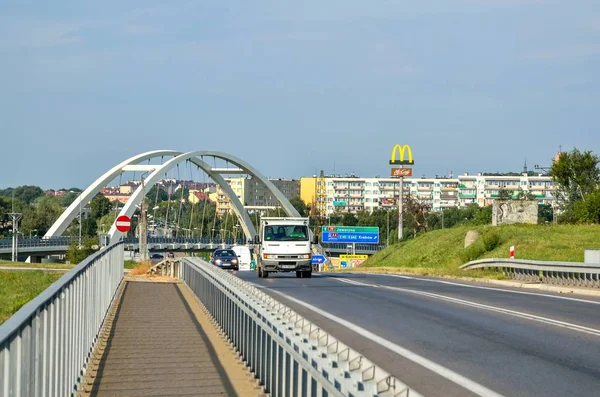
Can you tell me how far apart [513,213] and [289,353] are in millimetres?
54524

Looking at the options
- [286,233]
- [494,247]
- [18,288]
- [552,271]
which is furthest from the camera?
[494,247]

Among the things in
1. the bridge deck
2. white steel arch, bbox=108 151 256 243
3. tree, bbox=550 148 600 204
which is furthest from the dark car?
white steel arch, bbox=108 151 256 243

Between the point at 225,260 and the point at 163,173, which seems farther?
the point at 163,173

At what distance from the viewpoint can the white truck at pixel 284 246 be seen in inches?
1615

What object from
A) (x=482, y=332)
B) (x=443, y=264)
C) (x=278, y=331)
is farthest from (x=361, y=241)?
(x=278, y=331)

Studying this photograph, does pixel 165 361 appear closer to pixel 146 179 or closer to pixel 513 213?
pixel 513 213

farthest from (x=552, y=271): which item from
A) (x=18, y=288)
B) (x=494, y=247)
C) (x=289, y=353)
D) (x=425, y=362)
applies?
(x=289, y=353)

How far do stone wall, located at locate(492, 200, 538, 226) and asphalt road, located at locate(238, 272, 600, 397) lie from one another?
33945 mm

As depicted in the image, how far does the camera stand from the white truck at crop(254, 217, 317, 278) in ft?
135

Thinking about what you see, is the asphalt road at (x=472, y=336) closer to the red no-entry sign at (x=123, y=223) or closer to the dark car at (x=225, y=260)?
the red no-entry sign at (x=123, y=223)

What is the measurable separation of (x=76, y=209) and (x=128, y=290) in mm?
97146

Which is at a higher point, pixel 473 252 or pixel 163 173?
pixel 163 173

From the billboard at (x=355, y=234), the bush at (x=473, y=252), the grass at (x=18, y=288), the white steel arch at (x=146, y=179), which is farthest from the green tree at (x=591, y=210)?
the white steel arch at (x=146, y=179)

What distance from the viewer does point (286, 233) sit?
4162 cm
